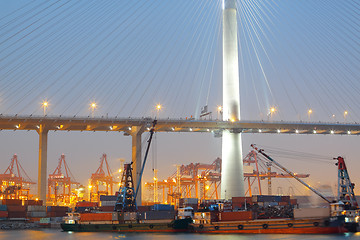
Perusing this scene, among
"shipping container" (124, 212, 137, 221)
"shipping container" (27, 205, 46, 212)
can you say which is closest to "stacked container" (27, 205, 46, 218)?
"shipping container" (27, 205, 46, 212)

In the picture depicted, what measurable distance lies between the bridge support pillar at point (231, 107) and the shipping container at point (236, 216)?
96.5 ft

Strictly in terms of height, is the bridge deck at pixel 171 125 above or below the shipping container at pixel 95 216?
above

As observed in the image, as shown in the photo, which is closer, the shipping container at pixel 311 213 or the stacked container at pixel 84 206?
the shipping container at pixel 311 213

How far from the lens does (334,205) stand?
51.8m

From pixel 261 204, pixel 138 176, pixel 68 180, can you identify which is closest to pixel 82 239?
pixel 261 204

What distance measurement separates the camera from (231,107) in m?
87.5

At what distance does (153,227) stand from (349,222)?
20817 millimetres

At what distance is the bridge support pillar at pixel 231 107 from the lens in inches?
3425

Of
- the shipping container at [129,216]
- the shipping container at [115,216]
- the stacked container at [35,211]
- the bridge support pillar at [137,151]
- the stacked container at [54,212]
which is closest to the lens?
the shipping container at [129,216]

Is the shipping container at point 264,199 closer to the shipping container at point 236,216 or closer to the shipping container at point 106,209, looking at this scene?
the shipping container at point 236,216

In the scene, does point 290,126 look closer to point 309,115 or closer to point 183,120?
point 309,115

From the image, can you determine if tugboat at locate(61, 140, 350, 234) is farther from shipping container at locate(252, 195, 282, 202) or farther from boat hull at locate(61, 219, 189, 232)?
shipping container at locate(252, 195, 282, 202)

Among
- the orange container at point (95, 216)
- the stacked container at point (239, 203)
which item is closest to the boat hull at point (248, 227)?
the orange container at point (95, 216)

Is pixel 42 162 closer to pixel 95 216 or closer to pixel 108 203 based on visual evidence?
pixel 108 203
